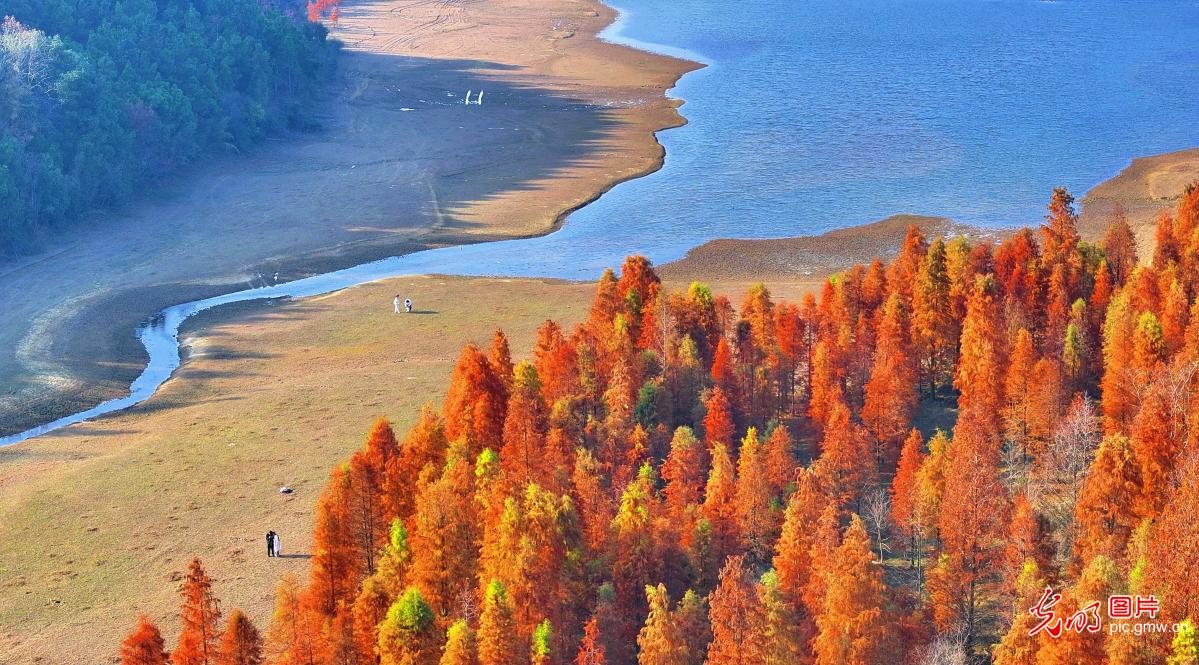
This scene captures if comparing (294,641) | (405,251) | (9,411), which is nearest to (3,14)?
(405,251)

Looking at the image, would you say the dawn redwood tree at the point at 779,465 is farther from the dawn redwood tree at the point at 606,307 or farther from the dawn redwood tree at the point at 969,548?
the dawn redwood tree at the point at 606,307

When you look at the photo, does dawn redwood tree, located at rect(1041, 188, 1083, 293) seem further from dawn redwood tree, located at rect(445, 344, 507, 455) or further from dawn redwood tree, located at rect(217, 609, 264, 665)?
dawn redwood tree, located at rect(217, 609, 264, 665)

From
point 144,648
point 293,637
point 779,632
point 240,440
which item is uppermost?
point 779,632

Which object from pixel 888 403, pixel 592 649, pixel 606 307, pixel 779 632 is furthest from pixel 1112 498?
pixel 606 307

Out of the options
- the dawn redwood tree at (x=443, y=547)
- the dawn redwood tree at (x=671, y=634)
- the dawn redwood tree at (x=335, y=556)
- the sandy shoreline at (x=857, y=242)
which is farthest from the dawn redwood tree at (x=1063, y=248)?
the dawn redwood tree at (x=335, y=556)

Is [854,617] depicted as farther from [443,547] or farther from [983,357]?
[983,357]

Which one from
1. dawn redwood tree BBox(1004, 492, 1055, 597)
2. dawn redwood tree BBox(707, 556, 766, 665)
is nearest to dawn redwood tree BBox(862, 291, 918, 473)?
dawn redwood tree BBox(1004, 492, 1055, 597)
